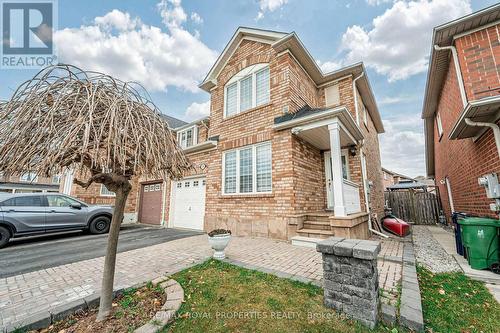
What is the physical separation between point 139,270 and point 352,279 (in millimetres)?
3707

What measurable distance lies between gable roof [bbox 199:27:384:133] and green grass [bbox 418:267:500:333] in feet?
24.1

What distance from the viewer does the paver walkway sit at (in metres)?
2.78

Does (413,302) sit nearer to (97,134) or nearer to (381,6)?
(97,134)

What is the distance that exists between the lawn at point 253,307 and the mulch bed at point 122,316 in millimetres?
390

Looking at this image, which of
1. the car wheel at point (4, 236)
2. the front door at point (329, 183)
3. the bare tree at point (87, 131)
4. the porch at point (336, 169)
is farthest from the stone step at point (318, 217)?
the car wheel at point (4, 236)

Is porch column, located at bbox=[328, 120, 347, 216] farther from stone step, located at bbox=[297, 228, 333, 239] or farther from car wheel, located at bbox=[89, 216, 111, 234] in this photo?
car wheel, located at bbox=[89, 216, 111, 234]

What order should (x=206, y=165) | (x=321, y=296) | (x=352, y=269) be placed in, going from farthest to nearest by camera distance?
1. (x=206, y=165)
2. (x=321, y=296)
3. (x=352, y=269)

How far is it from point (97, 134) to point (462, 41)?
831cm

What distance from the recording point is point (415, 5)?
7.27 m

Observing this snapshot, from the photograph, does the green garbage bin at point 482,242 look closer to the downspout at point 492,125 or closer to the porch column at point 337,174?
the downspout at point 492,125

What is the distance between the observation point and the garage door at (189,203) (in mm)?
9197

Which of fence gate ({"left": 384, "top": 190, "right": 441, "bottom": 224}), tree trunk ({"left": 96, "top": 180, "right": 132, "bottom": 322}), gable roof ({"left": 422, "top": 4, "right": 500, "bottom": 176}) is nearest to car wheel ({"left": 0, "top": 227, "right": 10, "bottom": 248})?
tree trunk ({"left": 96, "top": 180, "right": 132, "bottom": 322})

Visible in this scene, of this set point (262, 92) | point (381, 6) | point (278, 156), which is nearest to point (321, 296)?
point (278, 156)

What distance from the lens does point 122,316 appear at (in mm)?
2350
